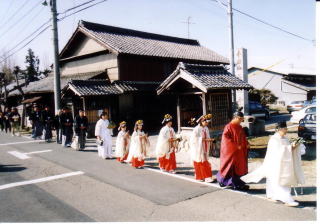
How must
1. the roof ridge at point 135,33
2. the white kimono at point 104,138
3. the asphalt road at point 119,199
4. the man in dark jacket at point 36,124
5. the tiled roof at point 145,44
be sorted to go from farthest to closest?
the roof ridge at point 135,33
the tiled roof at point 145,44
the man in dark jacket at point 36,124
the white kimono at point 104,138
the asphalt road at point 119,199

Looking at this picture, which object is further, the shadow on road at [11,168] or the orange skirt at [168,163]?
the shadow on road at [11,168]

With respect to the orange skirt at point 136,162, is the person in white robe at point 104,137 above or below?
above

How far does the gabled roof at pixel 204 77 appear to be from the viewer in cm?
1153

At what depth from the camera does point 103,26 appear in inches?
866

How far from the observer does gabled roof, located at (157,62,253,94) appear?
11.5m

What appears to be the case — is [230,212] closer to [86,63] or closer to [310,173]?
[310,173]

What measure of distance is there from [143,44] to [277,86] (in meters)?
23.2

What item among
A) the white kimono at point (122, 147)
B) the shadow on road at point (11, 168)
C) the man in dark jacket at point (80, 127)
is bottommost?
the shadow on road at point (11, 168)

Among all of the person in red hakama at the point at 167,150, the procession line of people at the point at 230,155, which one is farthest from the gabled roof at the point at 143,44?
the person in red hakama at the point at 167,150

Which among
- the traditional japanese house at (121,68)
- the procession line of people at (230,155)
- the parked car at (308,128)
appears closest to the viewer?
the procession line of people at (230,155)

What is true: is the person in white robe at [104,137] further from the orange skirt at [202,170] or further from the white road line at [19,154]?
the orange skirt at [202,170]

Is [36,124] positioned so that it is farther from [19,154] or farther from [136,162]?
[136,162]

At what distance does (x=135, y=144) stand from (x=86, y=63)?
14.4m

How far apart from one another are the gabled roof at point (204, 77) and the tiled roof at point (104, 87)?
196 inches
